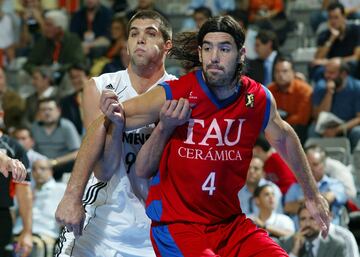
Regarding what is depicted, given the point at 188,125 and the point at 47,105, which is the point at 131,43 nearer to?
the point at 188,125

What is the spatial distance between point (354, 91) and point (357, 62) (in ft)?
3.01

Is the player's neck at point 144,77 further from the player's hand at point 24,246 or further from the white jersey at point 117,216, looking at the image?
the player's hand at point 24,246

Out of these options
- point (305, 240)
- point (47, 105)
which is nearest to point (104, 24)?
point (47, 105)

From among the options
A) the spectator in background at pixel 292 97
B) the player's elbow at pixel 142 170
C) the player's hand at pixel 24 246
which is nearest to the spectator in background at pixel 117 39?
the spectator in background at pixel 292 97

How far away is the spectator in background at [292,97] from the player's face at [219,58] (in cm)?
666

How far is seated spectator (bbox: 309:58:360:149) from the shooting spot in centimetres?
1212

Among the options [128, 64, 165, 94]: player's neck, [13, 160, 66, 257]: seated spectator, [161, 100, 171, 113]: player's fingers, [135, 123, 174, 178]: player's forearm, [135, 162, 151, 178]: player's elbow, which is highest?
[161, 100, 171, 113]: player's fingers

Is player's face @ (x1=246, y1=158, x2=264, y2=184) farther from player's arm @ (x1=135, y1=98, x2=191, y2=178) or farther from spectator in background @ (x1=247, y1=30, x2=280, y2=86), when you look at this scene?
player's arm @ (x1=135, y1=98, x2=191, y2=178)

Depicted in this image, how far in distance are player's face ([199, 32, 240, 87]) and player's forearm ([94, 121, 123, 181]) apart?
601 millimetres

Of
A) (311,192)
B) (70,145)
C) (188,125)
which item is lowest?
(70,145)

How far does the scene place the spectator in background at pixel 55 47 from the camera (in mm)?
14891

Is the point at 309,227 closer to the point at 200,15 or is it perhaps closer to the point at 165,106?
the point at 165,106

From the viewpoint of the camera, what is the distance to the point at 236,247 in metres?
5.71

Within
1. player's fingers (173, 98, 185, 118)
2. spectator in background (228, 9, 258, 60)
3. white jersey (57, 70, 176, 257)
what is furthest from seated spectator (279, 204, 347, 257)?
spectator in background (228, 9, 258, 60)
